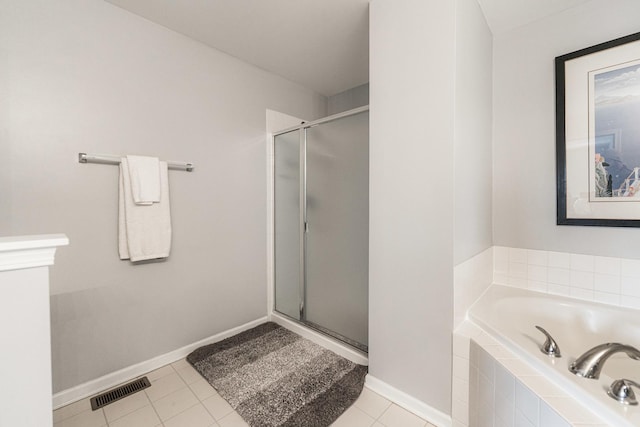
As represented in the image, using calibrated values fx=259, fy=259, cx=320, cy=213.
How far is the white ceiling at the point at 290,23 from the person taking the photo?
1.55m

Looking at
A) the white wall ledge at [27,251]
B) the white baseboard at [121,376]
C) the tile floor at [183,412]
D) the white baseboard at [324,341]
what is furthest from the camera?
the white baseboard at [324,341]

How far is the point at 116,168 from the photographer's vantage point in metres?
1.58

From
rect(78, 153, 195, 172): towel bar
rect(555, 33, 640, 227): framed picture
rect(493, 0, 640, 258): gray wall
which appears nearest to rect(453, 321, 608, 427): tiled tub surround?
rect(493, 0, 640, 258): gray wall

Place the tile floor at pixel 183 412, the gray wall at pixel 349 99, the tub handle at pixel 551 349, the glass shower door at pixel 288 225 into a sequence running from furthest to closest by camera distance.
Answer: the gray wall at pixel 349 99 < the glass shower door at pixel 288 225 < the tile floor at pixel 183 412 < the tub handle at pixel 551 349

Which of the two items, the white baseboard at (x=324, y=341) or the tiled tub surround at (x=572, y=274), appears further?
the white baseboard at (x=324, y=341)

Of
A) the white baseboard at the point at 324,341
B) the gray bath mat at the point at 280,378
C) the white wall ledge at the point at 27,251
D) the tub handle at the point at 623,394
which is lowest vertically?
the gray bath mat at the point at 280,378

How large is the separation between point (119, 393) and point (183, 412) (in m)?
0.46

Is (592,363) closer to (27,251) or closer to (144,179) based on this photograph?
(27,251)

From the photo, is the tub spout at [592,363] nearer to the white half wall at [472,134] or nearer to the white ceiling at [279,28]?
the white half wall at [472,134]

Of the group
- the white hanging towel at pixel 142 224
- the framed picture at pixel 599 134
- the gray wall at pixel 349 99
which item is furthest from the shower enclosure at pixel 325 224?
the framed picture at pixel 599 134

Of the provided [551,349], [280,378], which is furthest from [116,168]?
[551,349]

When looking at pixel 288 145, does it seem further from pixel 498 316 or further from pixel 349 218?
pixel 498 316

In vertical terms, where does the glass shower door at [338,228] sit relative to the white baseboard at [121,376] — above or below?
above

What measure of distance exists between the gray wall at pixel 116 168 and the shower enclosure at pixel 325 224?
292 millimetres
